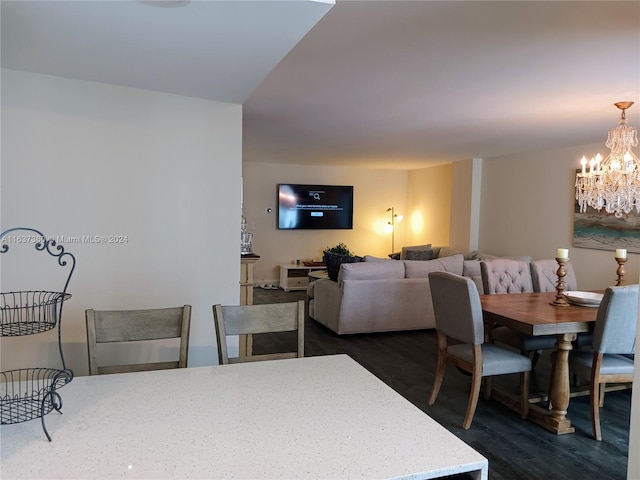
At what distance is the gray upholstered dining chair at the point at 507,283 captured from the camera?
374cm

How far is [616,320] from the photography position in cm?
285

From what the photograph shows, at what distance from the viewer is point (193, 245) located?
2902 millimetres

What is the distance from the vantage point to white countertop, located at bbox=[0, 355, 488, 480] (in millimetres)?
1017

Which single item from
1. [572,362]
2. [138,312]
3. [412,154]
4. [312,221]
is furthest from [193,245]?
[312,221]

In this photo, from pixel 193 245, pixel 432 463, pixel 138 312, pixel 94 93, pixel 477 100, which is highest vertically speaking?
pixel 477 100

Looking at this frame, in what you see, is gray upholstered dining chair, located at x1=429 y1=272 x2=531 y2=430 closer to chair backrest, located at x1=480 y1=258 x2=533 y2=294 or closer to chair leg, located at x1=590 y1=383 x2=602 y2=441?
chair leg, located at x1=590 y1=383 x2=602 y2=441

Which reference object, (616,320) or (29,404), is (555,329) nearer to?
(616,320)

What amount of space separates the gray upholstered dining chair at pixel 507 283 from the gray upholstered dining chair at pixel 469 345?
21.0 inches

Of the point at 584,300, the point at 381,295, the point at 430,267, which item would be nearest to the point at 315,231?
the point at 430,267

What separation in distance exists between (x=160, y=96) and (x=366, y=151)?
4258 mm

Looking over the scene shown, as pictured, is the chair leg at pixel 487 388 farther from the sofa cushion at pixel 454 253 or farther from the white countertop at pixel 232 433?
the sofa cushion at pixel 454 253

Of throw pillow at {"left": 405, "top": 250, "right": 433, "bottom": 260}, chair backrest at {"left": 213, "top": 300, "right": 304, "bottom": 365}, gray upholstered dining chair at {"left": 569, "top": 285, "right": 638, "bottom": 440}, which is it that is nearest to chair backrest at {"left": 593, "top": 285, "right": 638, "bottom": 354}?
gray upholstered dining chair at {"left": 569, "top": 285, "right": 638, "bottom": 440}

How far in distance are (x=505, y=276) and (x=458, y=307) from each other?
1273mm

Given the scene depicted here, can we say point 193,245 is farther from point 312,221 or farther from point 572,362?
point 312,221
